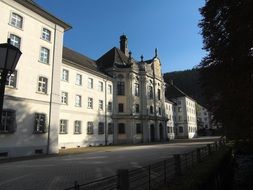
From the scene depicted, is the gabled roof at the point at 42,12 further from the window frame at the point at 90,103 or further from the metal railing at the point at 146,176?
the metal railing at the point at 146,176

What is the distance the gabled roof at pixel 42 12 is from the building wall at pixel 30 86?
35 cm

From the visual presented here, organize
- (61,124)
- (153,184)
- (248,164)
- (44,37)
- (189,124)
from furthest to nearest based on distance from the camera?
(189,124) → (61,124) → (44,37) → (248,164) → (153,184)

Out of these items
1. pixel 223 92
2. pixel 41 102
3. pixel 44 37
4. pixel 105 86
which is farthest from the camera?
pixel 105 86

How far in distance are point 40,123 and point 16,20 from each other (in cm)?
949

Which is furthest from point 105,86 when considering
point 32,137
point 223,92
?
point 223,92

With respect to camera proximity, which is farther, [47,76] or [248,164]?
[47,76]

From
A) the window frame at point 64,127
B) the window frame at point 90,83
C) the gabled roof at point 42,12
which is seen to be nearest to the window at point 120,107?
the window frame at point 90,83

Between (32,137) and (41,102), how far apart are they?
10.9 feet

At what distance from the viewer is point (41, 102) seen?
25.1 metres

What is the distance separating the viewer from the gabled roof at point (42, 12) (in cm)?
2464

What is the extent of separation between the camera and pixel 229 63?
14.5 meters

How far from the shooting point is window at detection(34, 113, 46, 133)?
24439 mm

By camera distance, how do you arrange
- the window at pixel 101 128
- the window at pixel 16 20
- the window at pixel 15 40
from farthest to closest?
the window at pixel 101 128, the window at pixel 16 20, the window at pixel 15 40

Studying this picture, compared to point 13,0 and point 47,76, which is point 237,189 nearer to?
point 47,76
